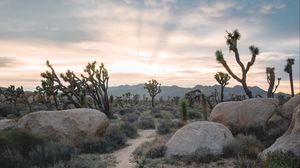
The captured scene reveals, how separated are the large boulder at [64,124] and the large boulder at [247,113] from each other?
5.96 meters

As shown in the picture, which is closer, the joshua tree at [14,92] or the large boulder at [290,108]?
the large boulder at [290,108]

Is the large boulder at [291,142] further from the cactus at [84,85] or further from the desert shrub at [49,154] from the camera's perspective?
the cactus at [84,85]

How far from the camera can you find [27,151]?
11422 millimetres

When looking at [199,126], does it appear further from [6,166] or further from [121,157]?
[6,166]

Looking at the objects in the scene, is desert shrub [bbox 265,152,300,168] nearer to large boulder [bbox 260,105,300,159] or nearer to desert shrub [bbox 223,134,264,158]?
large boulder [bbox 260,105,300,159]

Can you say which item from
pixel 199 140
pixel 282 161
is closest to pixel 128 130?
pixel 199 140

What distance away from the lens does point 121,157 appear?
1295cm

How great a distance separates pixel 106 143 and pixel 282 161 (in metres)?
7.60

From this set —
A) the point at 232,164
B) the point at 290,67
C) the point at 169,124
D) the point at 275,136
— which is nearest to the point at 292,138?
the point at 232,164

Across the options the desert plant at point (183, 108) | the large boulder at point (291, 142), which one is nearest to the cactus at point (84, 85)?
the desert plant at point (183, 108)

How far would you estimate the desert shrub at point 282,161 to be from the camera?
8.52m

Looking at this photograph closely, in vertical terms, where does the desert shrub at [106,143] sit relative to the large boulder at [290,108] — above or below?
below

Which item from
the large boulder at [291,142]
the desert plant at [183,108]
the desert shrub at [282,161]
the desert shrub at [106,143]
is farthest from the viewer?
the desert plant at [183,108]

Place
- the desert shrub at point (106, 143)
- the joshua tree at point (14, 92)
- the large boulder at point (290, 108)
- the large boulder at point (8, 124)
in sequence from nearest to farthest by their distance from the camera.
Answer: the desert shrub at point (106, 143) → the large boulder at point (8, 124) → the large boulder at point (290, 108) → the joshua tree at point (14, 92)
